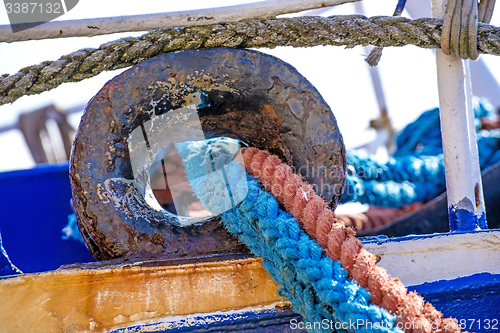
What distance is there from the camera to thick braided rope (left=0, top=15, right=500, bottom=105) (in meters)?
1.17

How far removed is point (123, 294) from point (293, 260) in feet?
1.20

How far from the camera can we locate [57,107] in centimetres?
461

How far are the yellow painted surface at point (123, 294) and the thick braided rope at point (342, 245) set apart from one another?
16 cm

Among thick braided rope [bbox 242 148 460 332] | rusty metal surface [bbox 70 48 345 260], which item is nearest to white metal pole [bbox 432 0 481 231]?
rusty metal surface [bbox 70 48 345 260]

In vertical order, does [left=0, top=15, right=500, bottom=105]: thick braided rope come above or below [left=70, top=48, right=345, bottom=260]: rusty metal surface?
above

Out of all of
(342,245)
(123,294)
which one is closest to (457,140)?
(342,245)

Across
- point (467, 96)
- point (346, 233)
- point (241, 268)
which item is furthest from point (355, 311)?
point (467, 96)

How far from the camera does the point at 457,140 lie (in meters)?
1.33

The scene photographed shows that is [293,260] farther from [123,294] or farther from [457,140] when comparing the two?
[457,140]

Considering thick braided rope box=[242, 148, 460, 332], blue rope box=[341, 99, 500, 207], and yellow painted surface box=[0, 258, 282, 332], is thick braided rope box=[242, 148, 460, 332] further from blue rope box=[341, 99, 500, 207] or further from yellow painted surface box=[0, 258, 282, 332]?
blue rope box=[341, 99, 500, 207]

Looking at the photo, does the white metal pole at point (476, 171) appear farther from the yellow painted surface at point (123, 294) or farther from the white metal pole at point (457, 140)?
the yellow painted surface at point (123, 294)

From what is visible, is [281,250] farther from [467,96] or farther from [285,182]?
[467,96]

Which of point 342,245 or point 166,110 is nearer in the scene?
point 342,245

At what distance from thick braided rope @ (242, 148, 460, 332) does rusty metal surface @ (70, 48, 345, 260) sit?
11 cm
